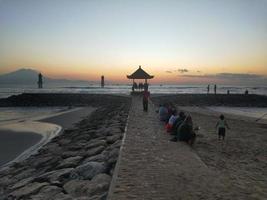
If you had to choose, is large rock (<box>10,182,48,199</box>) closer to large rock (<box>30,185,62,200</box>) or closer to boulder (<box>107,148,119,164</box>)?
large rock (<box>30,185,62,200</box>)

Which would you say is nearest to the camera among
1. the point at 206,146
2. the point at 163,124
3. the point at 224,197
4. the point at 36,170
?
the point at 224,197

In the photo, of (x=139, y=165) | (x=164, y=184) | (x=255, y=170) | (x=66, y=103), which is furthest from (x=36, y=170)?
(x=66, y=103)

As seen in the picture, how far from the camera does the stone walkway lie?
579cm

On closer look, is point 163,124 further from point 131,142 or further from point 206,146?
point 131,142

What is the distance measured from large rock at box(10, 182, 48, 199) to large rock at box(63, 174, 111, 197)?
24.4 inches

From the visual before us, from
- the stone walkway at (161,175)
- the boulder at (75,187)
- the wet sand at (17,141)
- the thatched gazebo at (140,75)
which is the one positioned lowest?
the wet sand at (17,141)

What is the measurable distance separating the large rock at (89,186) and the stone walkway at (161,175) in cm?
31

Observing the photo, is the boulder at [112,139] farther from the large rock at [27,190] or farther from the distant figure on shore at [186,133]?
the large rock at [27,190]

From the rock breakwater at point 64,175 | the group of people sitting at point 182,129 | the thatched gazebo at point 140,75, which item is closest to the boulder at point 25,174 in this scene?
the rock breakwater at point 64,175

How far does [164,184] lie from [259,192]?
1776 millimetres

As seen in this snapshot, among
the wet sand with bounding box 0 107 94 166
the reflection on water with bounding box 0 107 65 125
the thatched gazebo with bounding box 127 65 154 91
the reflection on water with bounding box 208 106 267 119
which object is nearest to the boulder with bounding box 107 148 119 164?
the wet sand with bounding box 0 107 94 166

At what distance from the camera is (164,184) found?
20.5 ft

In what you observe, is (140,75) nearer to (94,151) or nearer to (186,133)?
(186,133)

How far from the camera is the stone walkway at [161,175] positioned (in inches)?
228
